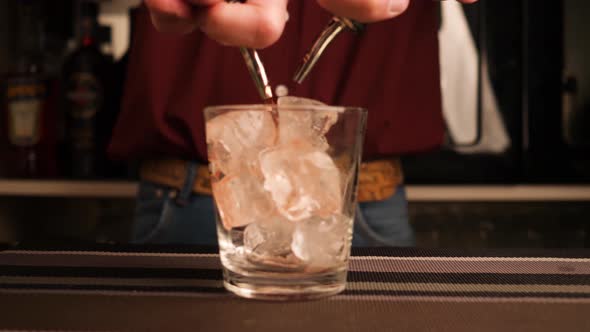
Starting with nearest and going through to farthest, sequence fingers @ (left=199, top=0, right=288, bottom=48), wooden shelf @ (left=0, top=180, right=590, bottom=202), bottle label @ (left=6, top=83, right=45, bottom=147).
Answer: fingers @ (left=199, top=0, right=288, bottom=48)
wooden shelf @ (left=0, top=180, right=590, bottom=202)
bottle label @ (left=6, top=83, right=45, bottom=147)

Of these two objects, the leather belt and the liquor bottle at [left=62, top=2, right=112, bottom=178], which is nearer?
the leather belt

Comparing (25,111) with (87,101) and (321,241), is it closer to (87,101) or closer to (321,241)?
(87,101)

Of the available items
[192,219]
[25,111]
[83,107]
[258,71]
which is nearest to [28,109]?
[25,111]

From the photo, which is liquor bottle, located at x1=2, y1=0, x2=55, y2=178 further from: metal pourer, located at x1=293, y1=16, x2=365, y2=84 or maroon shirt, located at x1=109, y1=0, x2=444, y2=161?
metal pourer, located at x1=293, y1=16, x2=365, y2=84

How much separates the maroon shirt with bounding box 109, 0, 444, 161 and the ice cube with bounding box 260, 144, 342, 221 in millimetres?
470

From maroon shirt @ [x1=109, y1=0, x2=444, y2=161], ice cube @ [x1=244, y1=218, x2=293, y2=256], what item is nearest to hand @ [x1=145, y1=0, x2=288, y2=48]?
ice cube @ [x1=244, y1=218, x2=293, y2=256]

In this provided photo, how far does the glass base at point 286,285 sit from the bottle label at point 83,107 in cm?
96

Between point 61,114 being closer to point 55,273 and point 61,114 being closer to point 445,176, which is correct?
point 445,176

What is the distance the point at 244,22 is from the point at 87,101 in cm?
98

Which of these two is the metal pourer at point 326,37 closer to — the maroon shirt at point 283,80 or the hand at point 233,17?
the hand at point 233,17

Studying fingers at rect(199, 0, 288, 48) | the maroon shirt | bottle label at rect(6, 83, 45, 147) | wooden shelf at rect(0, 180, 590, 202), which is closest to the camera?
fingers at rect(199, 0, 288, 48)

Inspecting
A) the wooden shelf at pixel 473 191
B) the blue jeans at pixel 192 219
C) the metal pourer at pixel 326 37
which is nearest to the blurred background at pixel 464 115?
the wooden shelf at pixel 473 191

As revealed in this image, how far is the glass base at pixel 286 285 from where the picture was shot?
0.42 m

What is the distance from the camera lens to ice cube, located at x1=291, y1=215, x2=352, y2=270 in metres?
0.42
